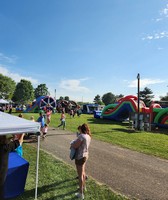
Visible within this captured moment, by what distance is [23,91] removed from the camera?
2859 inches

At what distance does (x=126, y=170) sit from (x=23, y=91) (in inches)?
2727

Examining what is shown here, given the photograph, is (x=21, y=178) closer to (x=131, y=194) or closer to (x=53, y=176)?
(x=53, y=176)

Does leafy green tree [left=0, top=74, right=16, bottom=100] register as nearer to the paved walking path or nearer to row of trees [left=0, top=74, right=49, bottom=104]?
row of trees [left=0, top=74, right=49, bottom=104]

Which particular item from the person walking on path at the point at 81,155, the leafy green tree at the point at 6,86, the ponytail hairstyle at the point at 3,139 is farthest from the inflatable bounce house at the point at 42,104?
the ponytail hairstyle at the point at 3,139

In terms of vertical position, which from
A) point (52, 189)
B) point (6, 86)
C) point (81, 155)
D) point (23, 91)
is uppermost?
point (6, 86)

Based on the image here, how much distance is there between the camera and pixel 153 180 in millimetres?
6688

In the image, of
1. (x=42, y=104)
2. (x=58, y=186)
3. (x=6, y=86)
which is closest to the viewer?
(x=58, y=186)

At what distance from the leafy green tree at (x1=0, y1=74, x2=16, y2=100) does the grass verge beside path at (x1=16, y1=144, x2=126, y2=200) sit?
6274 cm

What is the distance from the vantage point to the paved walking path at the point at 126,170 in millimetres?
5875

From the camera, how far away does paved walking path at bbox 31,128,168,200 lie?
588cm

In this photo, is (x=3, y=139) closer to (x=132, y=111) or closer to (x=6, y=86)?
(x=132, y=111)

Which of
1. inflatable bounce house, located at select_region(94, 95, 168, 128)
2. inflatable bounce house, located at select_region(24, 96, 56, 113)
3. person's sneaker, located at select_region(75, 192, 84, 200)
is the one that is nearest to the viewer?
person's sneaker, located at select_region(75, 192, 84, 200)

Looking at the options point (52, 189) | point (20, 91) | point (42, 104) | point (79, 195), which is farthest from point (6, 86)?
point (79, 195)

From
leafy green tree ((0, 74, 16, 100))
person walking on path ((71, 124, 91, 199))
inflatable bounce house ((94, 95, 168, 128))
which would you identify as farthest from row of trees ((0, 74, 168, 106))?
person walking on path ((71, 124, 91, 199))
